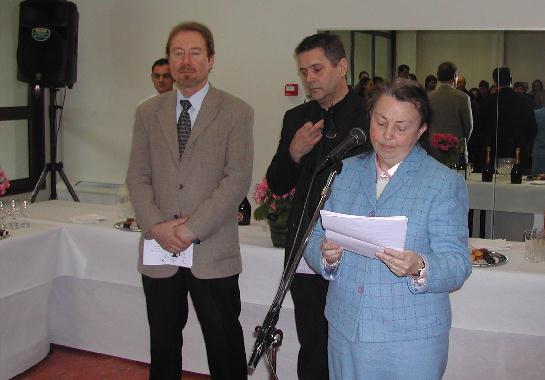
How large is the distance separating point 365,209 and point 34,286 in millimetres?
2285

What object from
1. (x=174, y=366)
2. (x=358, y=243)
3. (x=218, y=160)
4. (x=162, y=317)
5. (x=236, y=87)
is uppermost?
(x=236, y=87)

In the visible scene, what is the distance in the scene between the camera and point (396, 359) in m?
1.85

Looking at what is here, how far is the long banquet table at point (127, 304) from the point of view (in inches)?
114

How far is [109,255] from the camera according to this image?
3668 millimetres

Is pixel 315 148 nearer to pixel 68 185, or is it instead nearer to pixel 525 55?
pixel 525 55

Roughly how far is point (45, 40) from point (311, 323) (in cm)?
423

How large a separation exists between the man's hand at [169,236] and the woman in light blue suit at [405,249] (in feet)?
2.97

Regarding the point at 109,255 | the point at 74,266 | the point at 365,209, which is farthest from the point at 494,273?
the point at 74,266

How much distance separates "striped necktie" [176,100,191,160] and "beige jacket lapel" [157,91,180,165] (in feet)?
0.08

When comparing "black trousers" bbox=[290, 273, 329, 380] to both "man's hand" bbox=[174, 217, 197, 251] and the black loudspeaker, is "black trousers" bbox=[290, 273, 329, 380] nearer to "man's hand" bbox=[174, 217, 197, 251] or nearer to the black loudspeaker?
"man's hand" bbox=[174, 217, 197, 251]

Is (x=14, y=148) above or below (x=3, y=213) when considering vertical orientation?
above

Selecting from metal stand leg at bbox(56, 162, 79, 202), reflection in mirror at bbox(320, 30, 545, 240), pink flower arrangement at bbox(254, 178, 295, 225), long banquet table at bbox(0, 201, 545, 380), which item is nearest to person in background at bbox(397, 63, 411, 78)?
reflection in mirror at bbox(320, 30, 545, 240)

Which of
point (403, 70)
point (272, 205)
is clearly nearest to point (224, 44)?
point (403, 70)

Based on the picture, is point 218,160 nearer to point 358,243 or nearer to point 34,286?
point 358,243
